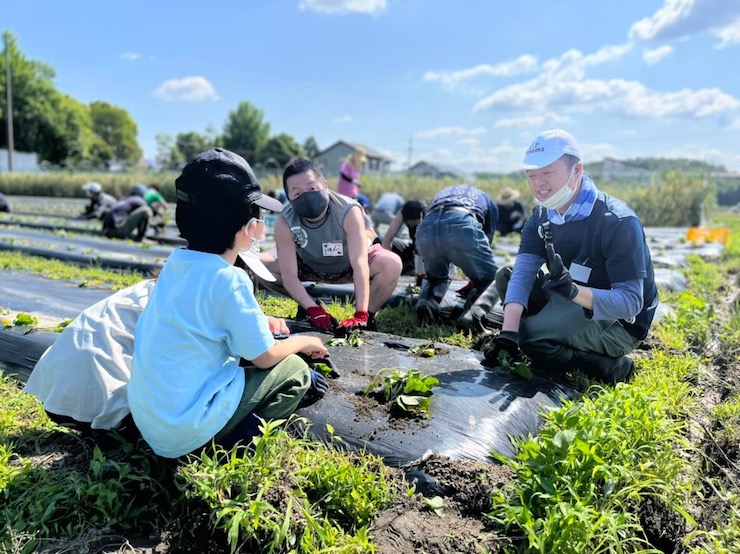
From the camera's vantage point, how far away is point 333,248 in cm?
360

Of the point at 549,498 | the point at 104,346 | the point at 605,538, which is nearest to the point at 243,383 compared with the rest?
the point at 104,346

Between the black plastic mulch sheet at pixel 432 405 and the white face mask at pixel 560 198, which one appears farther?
the white face mask at pixel 560 198

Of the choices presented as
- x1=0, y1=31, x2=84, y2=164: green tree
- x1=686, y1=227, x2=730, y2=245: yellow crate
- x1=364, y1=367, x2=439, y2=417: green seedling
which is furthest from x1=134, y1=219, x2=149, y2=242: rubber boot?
x1=0, y1=31, x2=84, y2=164: green tree

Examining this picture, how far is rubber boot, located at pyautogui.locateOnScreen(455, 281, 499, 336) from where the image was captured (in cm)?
354

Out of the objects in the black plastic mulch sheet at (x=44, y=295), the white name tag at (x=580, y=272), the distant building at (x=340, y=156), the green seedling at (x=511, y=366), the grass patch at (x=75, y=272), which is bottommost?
the grass patch at (x=75, y=272)

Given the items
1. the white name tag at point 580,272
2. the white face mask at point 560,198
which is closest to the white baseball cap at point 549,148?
the white face mask at point 560,198

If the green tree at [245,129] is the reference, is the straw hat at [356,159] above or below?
below

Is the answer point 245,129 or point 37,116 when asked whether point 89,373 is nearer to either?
point 37,116

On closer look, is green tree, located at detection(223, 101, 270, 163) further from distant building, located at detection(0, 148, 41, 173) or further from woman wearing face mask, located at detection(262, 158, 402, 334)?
woman wearing face mask, located at detection(262, 158, 402, 334)

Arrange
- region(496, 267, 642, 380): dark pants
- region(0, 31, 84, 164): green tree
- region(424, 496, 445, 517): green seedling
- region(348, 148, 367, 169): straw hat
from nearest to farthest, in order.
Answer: region(424, 496, 445, 517): green seedling, region(496, 267, 642, 380): dark pants, region(348, 148, 367, 169): straw hat, region(0, 31, 84, 164): green tree

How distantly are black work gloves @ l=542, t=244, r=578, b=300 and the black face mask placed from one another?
1489mm

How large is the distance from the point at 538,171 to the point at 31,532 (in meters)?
2.41

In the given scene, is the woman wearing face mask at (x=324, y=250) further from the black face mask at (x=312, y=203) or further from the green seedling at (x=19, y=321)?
the green seedling at (x=19, y=321)

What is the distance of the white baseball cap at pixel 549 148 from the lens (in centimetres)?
252
